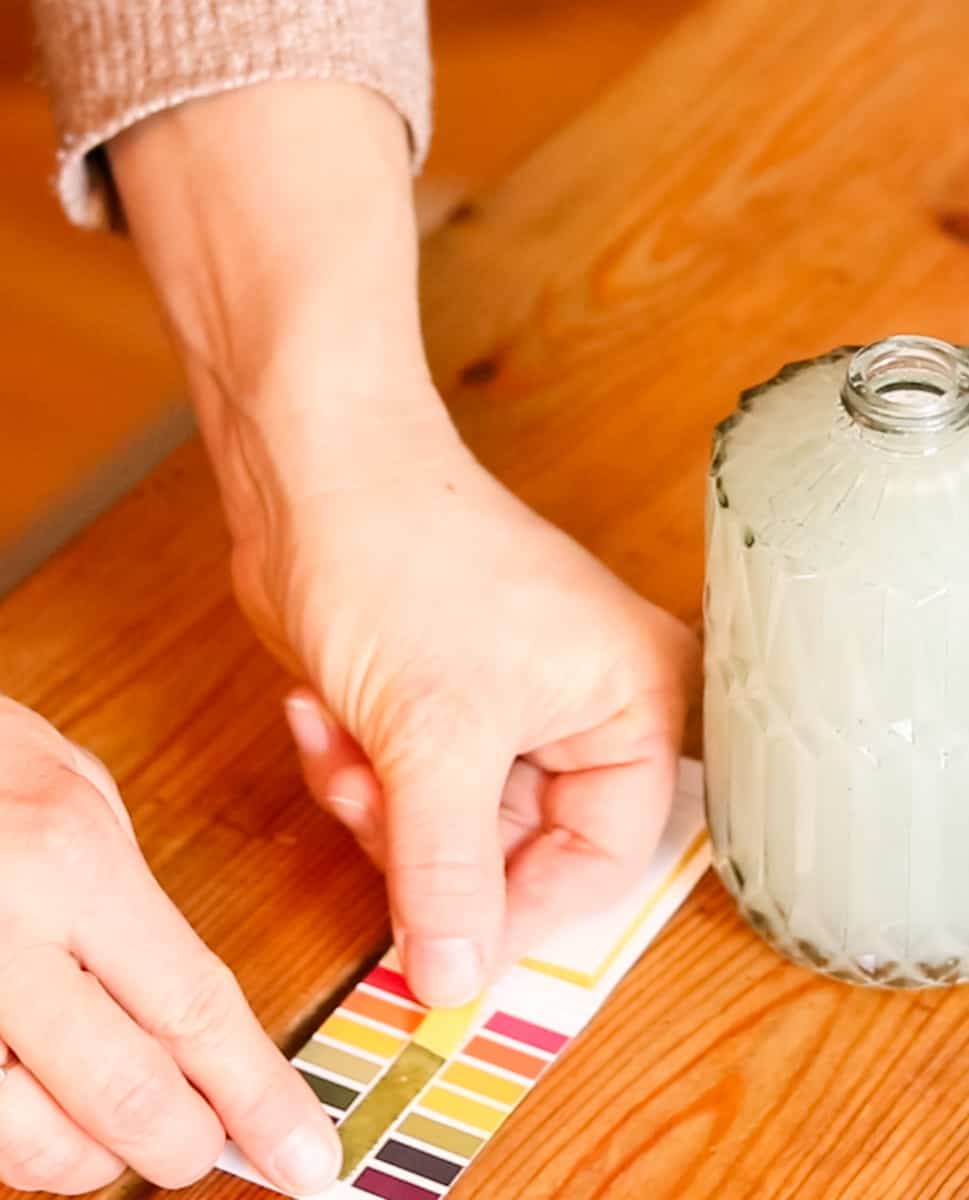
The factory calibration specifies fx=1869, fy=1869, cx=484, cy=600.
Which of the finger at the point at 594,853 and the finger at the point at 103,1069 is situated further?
the finger at the point at 594,853

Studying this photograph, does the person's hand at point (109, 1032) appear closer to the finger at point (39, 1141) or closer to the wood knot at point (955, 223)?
the finger at point (39, 1141)

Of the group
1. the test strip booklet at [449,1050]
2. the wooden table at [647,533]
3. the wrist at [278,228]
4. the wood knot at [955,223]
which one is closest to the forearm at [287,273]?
Answer: the wrist at [278,228]

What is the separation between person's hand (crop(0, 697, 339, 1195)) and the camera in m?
0.62

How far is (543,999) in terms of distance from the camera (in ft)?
2.32

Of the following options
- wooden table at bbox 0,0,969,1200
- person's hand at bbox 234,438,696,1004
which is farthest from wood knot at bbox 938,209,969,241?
A: person's hand at bbox 234,438,696,1004

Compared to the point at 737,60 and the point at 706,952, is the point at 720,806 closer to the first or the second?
the point at 706,952

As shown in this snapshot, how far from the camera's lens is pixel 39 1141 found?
2.08ft

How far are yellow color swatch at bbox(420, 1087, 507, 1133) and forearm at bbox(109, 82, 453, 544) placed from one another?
250 mm

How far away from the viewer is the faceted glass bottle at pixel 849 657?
61 centimetres

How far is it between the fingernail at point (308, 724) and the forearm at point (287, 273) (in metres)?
0.09

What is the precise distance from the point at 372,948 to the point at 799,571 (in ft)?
0.79

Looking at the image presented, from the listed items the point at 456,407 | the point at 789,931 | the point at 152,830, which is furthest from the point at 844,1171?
the point at 456,407

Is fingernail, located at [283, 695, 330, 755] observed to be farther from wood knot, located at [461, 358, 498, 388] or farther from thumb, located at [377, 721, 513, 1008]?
wood knot, located at [461, 358, 498, 388]

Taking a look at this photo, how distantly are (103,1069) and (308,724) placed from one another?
0.18 meters
